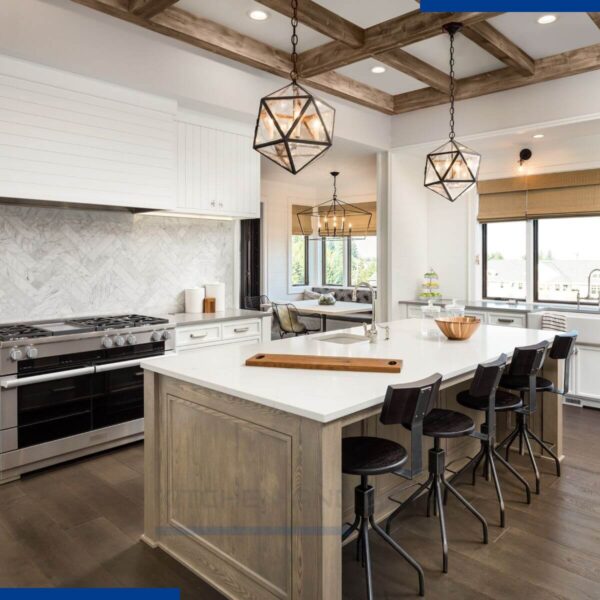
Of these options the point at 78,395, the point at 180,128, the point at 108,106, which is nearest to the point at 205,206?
the point at 180,128

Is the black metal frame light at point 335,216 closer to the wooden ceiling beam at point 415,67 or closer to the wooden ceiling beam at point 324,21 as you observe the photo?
the wooden ceiling beam at point 415,67

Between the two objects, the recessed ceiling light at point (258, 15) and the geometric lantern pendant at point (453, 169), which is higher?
the recessed ceiling light at point (258, 15)

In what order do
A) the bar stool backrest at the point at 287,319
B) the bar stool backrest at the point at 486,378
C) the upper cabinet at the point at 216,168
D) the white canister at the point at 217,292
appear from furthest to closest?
the bar stool backrest at the point at 287,319 → the white canister at the point at 217,292 → the upper cabinet at the point at 216,168 → the bar stool backrest at the point at 486,378

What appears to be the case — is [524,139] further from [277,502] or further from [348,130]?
[277,502]

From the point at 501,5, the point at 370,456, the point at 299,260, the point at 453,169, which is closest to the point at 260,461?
the point at 370,456

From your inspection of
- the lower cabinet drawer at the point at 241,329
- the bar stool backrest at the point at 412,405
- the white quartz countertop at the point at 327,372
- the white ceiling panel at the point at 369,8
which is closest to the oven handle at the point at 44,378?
the white quartz countertop at the point at 327,372

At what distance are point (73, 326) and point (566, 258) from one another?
4.92m

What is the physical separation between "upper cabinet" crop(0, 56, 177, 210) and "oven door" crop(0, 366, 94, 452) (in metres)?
1.16

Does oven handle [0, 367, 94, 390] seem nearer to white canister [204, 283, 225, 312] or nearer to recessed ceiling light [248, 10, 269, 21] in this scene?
white canister [204, 283, 225, 312]

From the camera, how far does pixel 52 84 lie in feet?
11.0

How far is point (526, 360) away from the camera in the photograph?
9.64 ft

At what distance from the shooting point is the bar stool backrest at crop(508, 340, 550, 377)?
2.92 m

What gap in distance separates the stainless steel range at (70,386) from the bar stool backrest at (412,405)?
2.32 metres

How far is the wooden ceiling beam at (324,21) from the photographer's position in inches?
130
